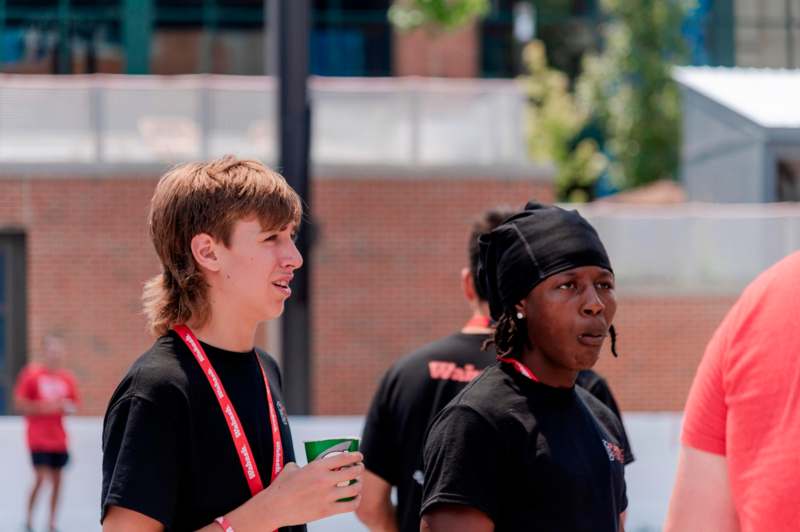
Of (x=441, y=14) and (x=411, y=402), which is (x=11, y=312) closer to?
(x=441, y=14)

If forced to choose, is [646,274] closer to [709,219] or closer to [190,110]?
[709,219]

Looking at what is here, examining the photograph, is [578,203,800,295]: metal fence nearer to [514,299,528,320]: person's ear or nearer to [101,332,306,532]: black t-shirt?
[514,299,528,320]: person's ear

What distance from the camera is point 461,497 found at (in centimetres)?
259

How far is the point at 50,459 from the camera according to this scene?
26.4 feet

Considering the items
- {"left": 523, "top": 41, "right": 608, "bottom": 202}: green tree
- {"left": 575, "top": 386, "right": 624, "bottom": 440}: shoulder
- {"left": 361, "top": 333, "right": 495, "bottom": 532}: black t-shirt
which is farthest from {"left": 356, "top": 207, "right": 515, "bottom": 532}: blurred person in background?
{"left": 523, "top": 41, "right": 608, "bottom": 202}: green tree

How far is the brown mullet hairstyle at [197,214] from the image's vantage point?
2.56 meters

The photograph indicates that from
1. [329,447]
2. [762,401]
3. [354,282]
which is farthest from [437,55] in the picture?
[762,401]

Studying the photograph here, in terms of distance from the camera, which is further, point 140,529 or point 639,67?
point 639,67

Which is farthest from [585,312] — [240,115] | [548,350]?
[240,115]

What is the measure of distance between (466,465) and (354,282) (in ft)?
48.5

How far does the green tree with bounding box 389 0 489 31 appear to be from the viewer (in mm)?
22656

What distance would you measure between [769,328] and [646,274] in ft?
51.5

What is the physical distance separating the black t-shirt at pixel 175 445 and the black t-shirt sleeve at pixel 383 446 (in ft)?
5.61

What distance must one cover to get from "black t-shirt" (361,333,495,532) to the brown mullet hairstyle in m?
Answer: 1.61
